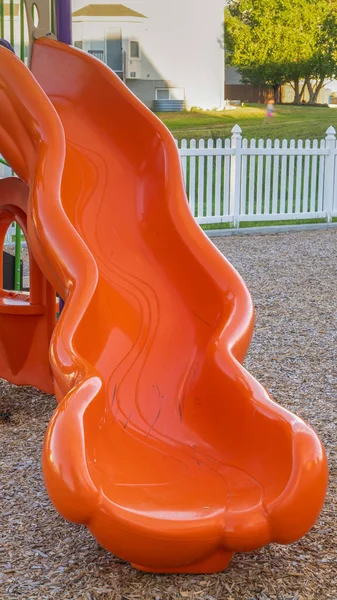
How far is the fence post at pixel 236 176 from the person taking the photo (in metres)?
10.3

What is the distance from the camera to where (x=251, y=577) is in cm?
225

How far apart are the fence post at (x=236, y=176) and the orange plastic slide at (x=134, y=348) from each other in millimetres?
6450

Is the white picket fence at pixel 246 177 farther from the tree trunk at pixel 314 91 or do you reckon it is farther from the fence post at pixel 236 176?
the tree trunk at pixel 314 91

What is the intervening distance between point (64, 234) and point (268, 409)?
3.62 feet

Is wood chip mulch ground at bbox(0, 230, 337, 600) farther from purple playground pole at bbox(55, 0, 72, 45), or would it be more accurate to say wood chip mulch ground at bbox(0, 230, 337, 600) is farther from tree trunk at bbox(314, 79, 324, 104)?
tree trunk at bbox(314, 79, 324, 104)

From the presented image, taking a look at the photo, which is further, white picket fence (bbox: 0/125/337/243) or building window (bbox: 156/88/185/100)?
building window (bbox: 156/88/185/100)

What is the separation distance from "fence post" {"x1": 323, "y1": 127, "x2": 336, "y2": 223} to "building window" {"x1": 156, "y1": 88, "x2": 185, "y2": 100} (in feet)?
56.8

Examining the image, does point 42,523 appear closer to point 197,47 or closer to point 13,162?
point 13,162

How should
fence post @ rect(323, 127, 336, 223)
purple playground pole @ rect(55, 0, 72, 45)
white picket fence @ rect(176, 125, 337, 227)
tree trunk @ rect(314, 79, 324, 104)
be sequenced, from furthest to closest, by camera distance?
tree trunk @ rect(314, 79, 324, 104)
fence post @ rect(323, 127, 336, 223)
white picket fence @ rect(176, 125, 337, 227)
purple playground pole @ rect(55, 0, 72, 45)

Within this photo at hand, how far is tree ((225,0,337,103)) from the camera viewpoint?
2709cm

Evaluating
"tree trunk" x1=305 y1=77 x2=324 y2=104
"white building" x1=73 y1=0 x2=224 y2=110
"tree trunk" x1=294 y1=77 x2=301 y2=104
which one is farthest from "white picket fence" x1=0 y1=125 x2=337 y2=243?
"tree trunk" x1=305 y1=77 x2=324 y2=104

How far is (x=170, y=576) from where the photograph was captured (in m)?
2.25

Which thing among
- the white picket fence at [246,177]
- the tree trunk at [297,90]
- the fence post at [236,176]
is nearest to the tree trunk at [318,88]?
the tree trunk at [297,90]

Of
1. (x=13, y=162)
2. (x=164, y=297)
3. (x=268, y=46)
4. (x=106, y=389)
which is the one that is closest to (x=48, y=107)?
(x=13, y=162)
